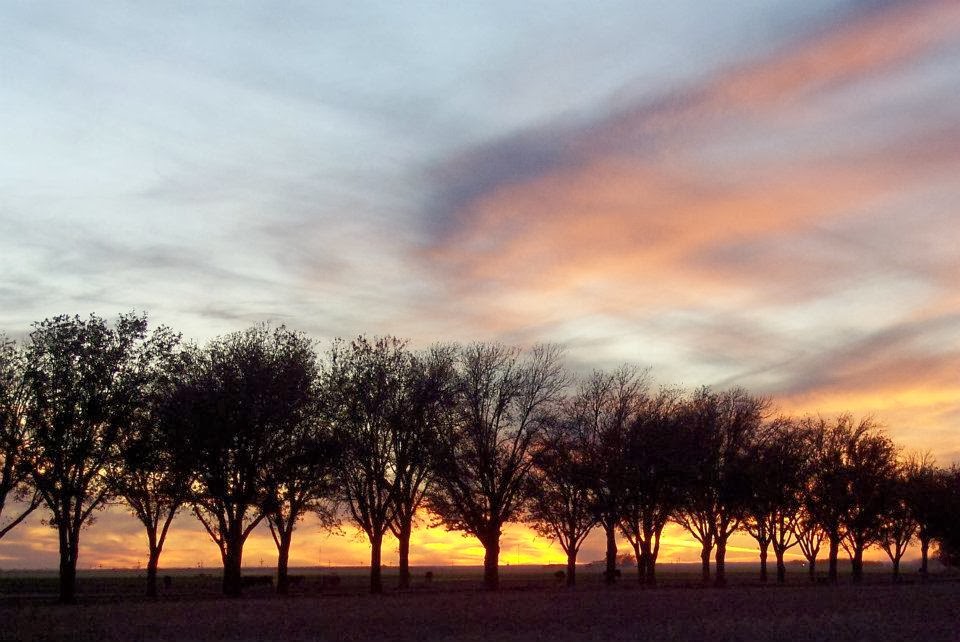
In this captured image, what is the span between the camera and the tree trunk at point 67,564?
68.5 meters

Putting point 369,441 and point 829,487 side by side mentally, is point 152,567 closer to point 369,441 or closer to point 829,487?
point 369,441

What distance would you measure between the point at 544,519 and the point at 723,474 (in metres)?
19.0

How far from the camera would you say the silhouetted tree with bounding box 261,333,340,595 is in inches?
2901

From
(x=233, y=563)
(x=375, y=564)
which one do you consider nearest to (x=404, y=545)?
(x=375, y=564)

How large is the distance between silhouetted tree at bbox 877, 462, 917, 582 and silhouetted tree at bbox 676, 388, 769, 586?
25.0m

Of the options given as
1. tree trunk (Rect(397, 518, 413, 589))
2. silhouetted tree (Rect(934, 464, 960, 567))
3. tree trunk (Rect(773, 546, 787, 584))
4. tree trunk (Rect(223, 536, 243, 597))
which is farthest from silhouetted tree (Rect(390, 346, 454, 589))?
silhouetted tree (Rect(934, 464, 960, 567))

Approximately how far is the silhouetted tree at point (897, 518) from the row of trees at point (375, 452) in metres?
5.42

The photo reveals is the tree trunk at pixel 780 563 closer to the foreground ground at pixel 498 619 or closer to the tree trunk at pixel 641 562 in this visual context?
the tree trunk at pixel 641 562

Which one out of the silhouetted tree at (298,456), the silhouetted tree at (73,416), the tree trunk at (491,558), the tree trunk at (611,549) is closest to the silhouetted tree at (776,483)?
the tree trunk at (611,549)

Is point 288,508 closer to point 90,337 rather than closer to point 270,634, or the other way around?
point 90,337

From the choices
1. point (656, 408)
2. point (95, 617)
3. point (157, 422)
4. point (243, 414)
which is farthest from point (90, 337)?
point (656, 408)

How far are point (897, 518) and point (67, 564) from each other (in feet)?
320

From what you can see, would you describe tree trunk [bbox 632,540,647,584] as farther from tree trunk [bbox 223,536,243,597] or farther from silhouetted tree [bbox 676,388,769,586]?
tree trunk [bbox 223,536,243,597]

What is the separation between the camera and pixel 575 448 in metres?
97.6
